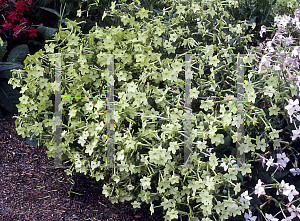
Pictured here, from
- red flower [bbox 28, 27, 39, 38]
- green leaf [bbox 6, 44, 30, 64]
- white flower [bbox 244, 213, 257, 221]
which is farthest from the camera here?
red flower [bbox 28, 27, 39, 38]

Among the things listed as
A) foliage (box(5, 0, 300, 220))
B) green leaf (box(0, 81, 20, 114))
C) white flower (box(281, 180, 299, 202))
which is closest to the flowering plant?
green leaf (box(0, 81, 20, 114))

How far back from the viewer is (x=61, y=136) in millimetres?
1864

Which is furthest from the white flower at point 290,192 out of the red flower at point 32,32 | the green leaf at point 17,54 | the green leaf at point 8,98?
the red flower at point 32,32

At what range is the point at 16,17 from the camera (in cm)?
304

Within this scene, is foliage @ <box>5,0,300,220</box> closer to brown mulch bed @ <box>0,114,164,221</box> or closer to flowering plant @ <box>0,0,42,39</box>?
brown mulch bed @ <box>0,114,164,221</box>

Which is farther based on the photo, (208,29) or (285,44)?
(208,29)

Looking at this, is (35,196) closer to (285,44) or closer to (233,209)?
(233,209)

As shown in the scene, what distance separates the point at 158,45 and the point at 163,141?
94cm

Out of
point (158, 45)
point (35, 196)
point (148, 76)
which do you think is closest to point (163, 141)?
Result: point (148, 76)

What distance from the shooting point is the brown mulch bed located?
1.91 meters

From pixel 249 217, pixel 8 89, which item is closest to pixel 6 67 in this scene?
pixel 8 89

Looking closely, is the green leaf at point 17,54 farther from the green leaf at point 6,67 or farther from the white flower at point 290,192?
the white flower at point 290,192

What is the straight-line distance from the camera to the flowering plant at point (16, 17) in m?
2.95

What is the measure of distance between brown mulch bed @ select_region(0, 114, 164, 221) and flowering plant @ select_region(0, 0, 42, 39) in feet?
4.60
